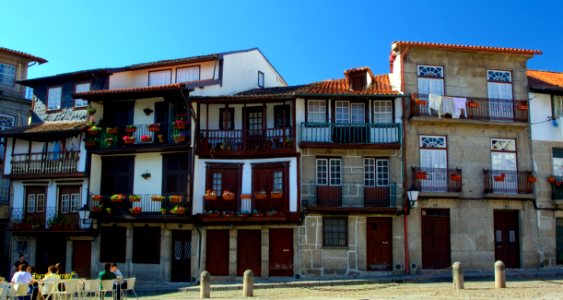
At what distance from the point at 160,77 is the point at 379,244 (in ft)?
42.0

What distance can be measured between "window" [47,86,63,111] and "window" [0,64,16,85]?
610cm

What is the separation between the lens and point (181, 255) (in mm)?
23594

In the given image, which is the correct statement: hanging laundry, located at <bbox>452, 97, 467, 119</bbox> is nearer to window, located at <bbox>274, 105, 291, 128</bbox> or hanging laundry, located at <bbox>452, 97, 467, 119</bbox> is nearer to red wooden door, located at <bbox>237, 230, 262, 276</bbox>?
window, located at <bbox>274, 105, 291, 128</bbox>

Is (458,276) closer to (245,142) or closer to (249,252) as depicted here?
(249,252)

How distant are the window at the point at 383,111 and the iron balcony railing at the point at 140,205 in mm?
8660

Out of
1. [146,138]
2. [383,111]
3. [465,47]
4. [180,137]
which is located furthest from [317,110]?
[146,138]

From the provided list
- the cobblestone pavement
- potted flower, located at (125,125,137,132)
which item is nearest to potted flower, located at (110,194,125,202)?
potted flower, located at (125,125,137,132)

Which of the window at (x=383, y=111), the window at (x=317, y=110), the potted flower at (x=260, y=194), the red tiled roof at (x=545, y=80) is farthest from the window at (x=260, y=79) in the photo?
the red tiled roof at (x=545, y=80)

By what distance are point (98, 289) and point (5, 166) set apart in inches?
566

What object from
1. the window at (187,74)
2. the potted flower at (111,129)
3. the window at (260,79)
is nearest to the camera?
the potted flower at (111,129)

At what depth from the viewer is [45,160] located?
25.6 meters

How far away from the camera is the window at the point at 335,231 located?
882 inches

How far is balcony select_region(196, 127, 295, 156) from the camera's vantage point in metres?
22.7

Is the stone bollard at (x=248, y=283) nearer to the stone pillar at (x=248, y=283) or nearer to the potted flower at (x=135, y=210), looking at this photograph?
the stone pillar at (x=248, y=283)
